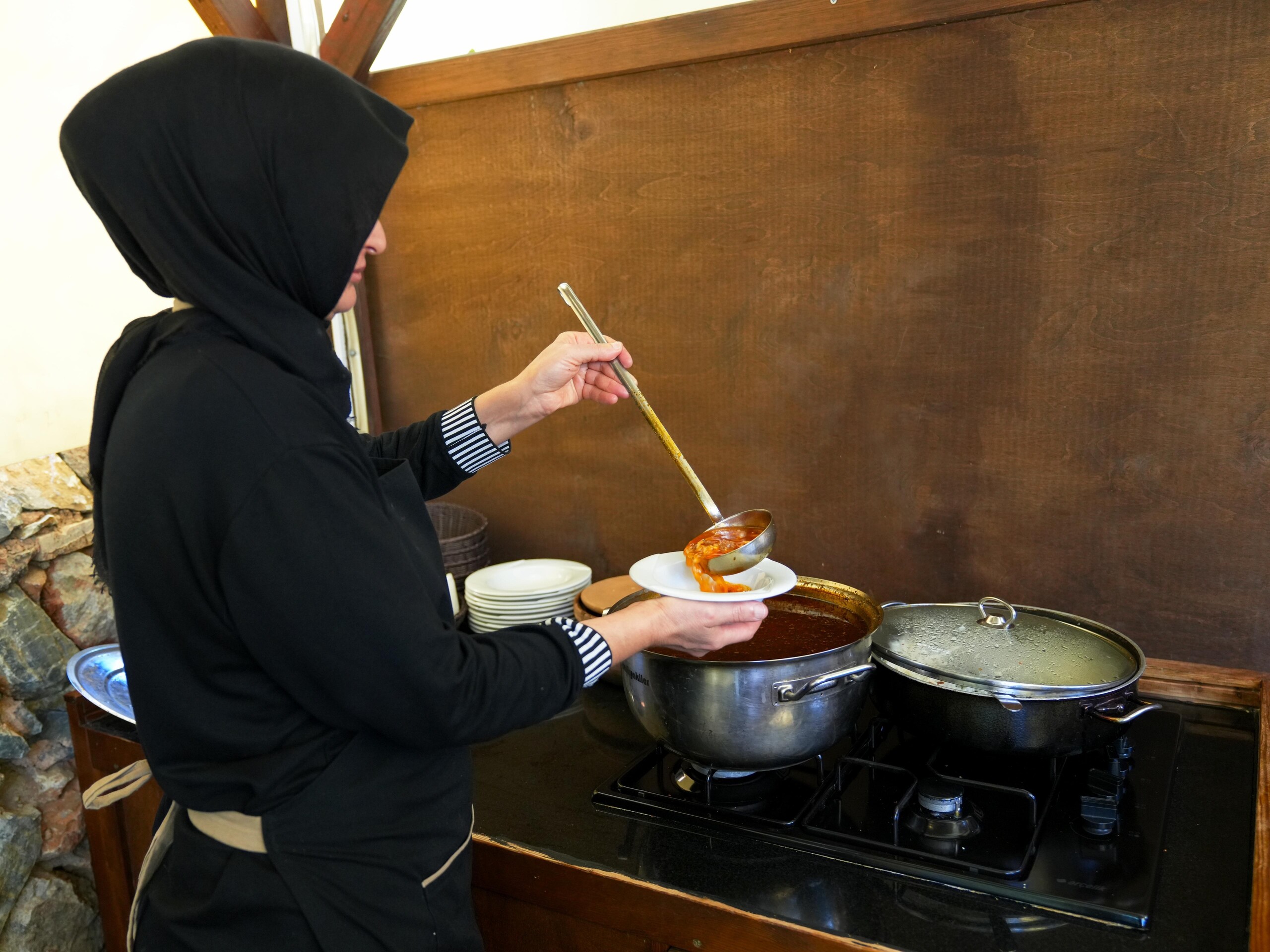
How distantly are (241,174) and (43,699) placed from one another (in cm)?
146

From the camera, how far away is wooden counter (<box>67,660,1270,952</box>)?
1.05 metres

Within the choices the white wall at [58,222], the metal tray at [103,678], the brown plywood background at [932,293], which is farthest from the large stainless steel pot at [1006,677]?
the white wall at [58,222]

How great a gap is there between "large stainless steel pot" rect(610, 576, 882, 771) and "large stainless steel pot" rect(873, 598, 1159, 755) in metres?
0.10

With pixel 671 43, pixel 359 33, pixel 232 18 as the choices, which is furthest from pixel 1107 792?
pixel 232 18

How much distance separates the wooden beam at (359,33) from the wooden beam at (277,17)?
112mm

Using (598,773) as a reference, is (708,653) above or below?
above

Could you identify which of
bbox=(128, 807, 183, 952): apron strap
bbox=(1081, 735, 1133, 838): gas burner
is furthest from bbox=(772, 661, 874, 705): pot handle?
bbox=(128, 807, 183, 952): apron strap

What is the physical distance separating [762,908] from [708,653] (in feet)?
1.10

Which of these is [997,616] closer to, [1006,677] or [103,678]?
[1006,677]

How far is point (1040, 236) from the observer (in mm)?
1524

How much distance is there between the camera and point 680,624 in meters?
1.07

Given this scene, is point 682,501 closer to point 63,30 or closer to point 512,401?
point 512,401

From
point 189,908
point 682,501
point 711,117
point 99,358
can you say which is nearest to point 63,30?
point 99,358

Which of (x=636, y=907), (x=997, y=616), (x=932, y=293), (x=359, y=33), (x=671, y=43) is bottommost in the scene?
(x=636, y=907)
